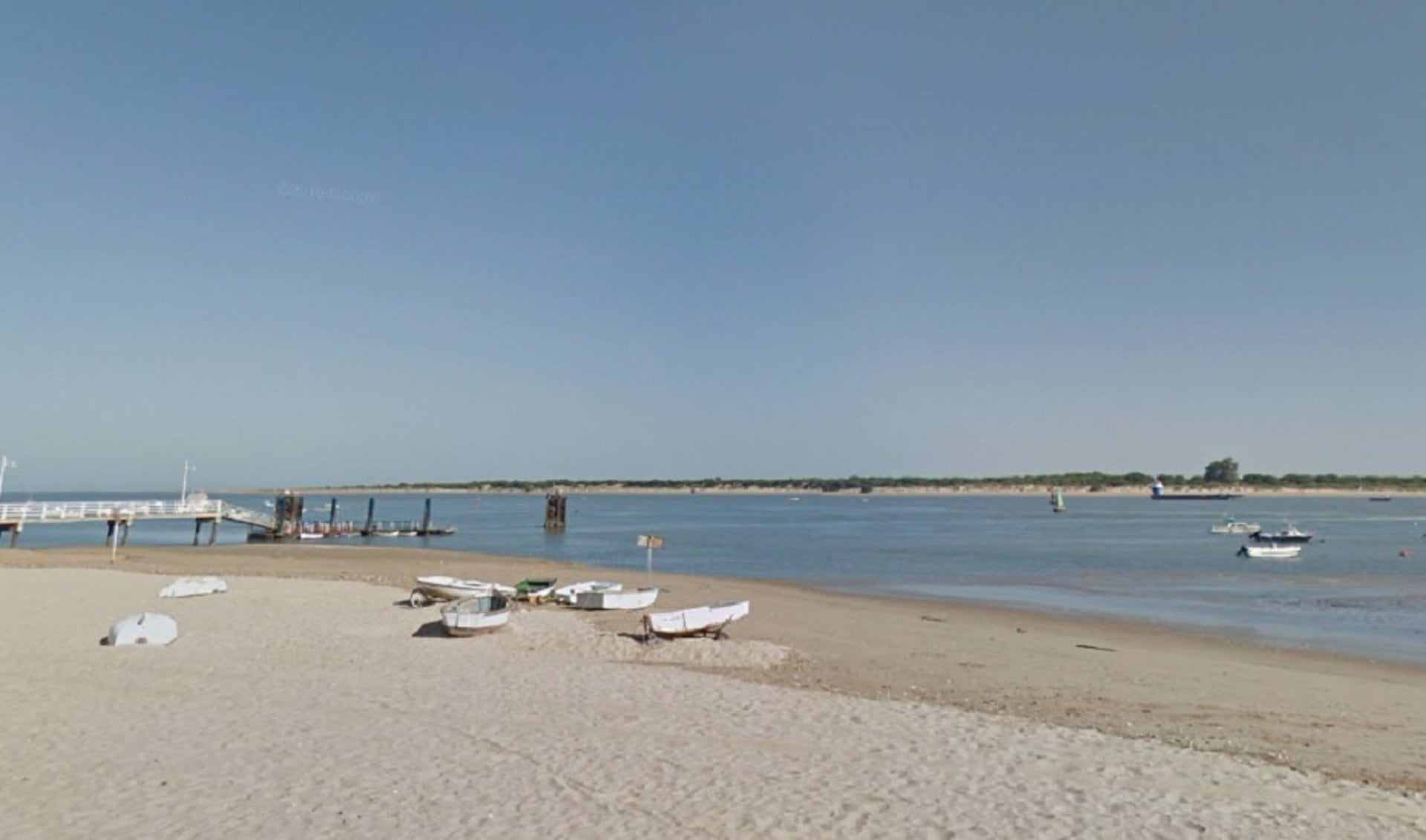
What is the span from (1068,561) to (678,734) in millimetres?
39562

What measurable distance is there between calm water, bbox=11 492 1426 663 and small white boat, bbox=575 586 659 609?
1187 cm

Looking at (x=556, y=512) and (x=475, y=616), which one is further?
(x=556, y=512)

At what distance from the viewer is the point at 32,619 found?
1795 cm

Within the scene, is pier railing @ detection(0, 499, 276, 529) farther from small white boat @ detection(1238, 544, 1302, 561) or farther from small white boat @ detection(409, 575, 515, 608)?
small white boat @ detection(1238, 544, 1302, 561)

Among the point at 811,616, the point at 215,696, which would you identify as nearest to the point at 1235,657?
the point at 811,616

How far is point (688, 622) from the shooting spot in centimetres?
1702

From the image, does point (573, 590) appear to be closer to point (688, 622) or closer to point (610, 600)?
point (610, 600)

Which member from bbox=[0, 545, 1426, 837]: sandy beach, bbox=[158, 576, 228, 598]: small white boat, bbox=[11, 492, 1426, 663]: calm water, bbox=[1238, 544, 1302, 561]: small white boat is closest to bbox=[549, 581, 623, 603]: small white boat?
→ bbox=[0, 545, 1426, 837]: sandy beach

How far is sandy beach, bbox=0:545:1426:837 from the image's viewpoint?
7.39 meters

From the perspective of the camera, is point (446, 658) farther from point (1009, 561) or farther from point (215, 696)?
point (1009, 561)

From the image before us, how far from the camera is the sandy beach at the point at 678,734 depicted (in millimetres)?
7387

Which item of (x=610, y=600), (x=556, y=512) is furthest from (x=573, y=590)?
(x=556, y=512)

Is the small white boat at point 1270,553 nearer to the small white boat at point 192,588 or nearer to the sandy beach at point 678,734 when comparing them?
the sandy beach at point 678,734

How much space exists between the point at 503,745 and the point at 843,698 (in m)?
4.82
